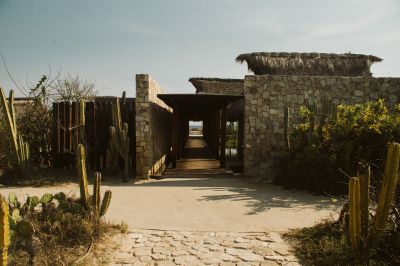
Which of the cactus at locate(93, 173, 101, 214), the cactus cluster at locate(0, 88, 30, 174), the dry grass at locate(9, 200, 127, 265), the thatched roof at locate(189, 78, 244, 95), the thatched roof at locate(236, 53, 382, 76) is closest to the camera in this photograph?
the dry grass at locate(9, 200, 127, 265)

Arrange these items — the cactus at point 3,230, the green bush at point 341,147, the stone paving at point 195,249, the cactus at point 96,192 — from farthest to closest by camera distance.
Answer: the green bush at point 341,147
the cactus at point 96,192
the stone paving at point 195,249
the cactus at point 3,230

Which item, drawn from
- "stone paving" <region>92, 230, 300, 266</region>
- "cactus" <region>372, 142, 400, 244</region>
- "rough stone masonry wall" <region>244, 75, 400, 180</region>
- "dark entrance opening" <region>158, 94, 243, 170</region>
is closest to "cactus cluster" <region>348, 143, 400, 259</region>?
"cactus" <region>372, 142, 400, 244</region>

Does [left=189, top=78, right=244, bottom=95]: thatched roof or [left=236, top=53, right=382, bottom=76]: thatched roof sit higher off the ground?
[left=236, top=53, right=382, bottom=76]: thatched roof

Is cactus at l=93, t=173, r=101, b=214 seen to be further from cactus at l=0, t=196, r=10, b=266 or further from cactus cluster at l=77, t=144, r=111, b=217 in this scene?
cactus at l=0, t=196, r=10, b=266

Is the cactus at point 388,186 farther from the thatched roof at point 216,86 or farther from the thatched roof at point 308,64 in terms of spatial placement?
the thatched roof at point 216,86

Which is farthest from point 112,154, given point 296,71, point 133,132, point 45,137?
point 296,71

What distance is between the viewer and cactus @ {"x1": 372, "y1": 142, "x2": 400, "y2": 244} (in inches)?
138

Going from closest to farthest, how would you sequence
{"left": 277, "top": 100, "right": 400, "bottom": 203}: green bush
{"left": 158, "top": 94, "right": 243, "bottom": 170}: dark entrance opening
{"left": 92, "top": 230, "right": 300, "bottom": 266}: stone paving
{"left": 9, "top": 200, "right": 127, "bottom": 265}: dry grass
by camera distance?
1. {"left": 9, "top": 200, "right": 127, "bottom": 265}: dry grass
2. {"left": 92, "top": 230, "right": 300, "bottom": 266}: stone paving
3. {"left": 277, "top": 100, "right": 400, "bottom": 203}: green bush
4. {"left": 158, "top": 94, "right": 243, "bottom": 170}: dark entrance opening

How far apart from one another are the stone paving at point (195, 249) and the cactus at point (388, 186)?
1057 millimetres

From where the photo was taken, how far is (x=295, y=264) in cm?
391

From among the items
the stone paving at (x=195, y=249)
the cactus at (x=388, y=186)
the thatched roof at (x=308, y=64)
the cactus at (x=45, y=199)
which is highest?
the thatched roof at (x=308, y=64)

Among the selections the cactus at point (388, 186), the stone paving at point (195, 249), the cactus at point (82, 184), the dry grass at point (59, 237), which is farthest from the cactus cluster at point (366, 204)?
the cactus at point (82, 184)

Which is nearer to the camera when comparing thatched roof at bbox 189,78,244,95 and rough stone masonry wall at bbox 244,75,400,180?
rough stone masonry wall at bbox 244,75,400,180

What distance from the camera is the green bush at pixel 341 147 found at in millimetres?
7371
